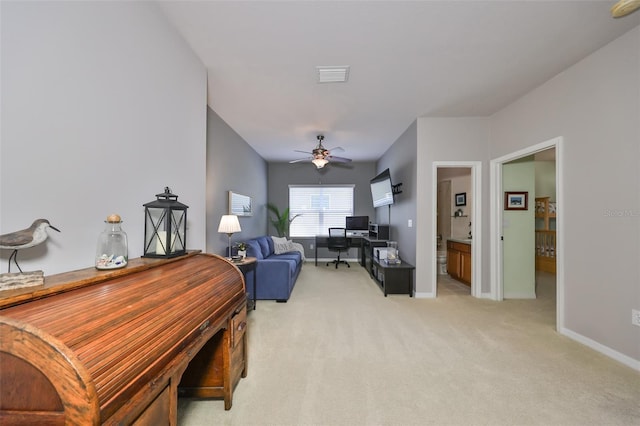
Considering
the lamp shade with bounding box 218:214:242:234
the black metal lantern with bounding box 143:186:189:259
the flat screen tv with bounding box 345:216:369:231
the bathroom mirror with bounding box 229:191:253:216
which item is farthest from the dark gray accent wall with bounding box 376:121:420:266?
the black metal lantern with bounding box 143:186:189:259

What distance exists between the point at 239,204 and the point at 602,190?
15.2 feet

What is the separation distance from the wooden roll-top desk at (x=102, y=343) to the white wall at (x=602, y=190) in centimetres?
321

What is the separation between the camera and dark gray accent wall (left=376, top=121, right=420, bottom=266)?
4.09 meters

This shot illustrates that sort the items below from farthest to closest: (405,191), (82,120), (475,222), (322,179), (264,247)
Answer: (322,179) → (264,247) → (405,191) → (475,222) → (82,120)

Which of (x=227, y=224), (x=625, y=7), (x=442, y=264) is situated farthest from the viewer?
(x=442, y=264)

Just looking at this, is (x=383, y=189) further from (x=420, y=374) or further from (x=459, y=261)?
(x=420, y=374)

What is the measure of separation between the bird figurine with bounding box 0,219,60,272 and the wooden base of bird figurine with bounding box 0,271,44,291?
0.36ft

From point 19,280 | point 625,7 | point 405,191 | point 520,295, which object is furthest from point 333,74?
point 520,295

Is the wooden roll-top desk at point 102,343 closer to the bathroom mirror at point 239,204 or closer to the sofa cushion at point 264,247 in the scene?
the bathroom mirror at point 239,204

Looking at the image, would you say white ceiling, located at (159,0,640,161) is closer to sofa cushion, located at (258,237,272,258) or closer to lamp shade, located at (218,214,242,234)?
lamp shade, located at (218,214,242,234)

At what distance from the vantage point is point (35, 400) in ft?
2.17

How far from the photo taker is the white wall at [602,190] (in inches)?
82.1

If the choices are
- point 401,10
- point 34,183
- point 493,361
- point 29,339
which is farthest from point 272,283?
point 401,10

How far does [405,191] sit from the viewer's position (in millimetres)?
4570
